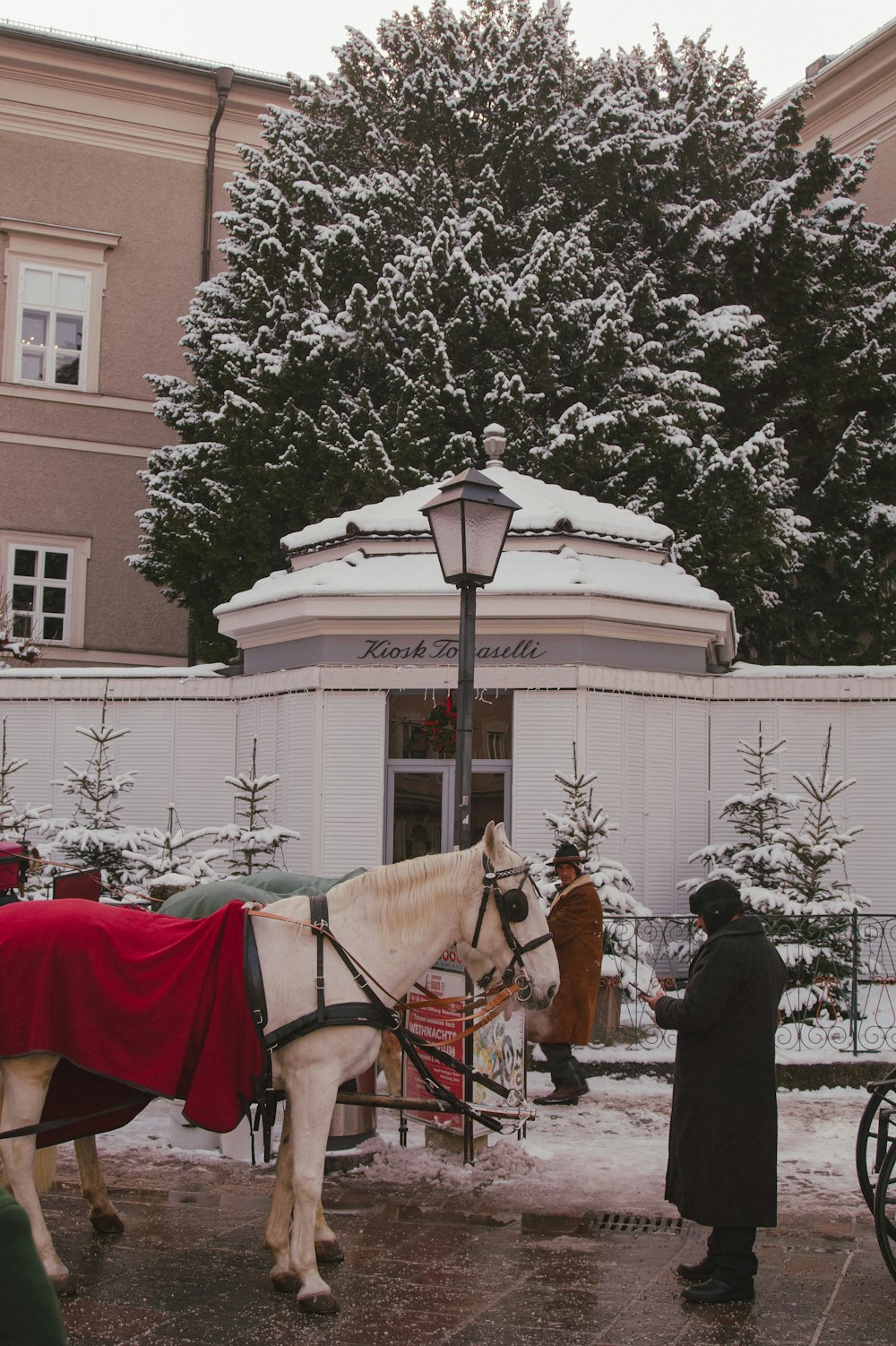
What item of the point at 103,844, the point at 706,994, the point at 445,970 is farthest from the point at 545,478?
the point at 706,994

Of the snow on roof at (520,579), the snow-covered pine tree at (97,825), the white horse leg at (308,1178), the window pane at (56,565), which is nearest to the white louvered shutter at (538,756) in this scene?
the snow on roof at (520,579)

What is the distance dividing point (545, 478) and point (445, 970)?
13.0 m

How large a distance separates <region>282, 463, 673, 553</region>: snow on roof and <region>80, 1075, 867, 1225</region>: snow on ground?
7.32 m

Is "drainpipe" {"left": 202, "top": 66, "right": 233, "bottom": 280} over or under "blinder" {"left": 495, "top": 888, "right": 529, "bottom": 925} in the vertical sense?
over

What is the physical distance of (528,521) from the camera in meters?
14.8

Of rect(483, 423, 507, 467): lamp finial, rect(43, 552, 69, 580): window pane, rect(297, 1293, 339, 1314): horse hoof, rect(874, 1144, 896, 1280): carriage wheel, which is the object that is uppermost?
rect(43, 552, 69, 580): window pane

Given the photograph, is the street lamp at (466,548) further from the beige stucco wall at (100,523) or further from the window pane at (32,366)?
the window pane at (32,366)

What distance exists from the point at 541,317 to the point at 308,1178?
56.2 ft

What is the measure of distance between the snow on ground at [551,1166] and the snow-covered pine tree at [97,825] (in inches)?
173

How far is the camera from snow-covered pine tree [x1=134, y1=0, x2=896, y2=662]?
2034 centimetres

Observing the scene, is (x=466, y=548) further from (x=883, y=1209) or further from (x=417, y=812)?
(x=417, y=812)

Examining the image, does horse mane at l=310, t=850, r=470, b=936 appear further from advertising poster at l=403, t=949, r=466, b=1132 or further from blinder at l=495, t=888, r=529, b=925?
advertising poster at l=403, t=949, r=466, b=1132

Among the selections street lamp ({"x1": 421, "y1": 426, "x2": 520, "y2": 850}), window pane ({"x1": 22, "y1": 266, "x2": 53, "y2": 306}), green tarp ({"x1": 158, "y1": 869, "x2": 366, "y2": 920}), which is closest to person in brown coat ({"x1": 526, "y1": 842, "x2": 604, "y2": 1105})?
street lamp ({"x1": 421, "y1": 426, "x2": 520, "y2": 850})

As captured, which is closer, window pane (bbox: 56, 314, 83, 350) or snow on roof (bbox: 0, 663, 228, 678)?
snow on roof (bbox: 0, 663, 228, 678)
